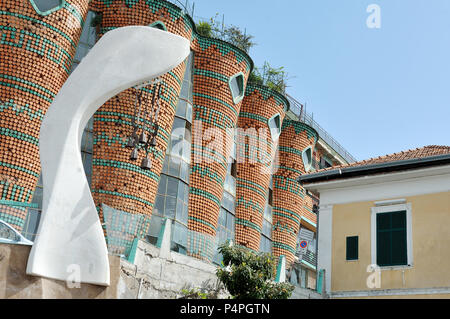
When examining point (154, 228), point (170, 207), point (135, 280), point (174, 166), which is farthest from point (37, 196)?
point (135, 280)

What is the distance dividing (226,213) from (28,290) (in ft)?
50.9

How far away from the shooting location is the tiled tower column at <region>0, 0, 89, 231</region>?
19.2 metres

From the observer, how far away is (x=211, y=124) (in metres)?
24.9

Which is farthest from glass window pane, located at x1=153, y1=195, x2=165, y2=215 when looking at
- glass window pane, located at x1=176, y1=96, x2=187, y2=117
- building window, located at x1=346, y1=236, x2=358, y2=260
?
building window, located at x1=346, y1=236, x2=358, y2=260

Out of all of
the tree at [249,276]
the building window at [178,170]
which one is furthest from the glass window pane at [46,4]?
the tree at [249,276]

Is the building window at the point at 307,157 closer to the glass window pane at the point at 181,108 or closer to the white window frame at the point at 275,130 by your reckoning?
the white window frame at the point at 275,130

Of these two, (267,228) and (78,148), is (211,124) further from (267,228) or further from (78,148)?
(78,148)

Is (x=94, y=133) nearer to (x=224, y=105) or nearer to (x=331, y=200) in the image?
(x=224, y=105)

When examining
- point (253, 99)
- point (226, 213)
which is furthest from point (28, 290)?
point (253, 99)

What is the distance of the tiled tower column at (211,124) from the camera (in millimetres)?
24188

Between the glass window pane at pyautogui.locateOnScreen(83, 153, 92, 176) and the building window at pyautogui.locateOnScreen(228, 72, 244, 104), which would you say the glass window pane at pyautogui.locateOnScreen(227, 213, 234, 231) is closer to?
the building window at pyautogui.locateOnScreen(228, 72, 244, 104)

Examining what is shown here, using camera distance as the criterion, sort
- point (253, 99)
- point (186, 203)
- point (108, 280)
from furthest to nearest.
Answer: point (253, 99) → point (186, 203) → point (108, 280)

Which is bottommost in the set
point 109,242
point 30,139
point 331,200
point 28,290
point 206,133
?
point 28,290

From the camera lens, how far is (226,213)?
2716 cm
